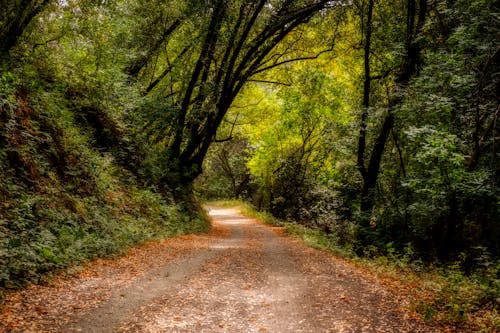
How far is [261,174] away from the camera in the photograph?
32.1 metres

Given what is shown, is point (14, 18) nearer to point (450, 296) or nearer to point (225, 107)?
point (450, 296)

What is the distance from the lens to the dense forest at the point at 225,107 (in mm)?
9359

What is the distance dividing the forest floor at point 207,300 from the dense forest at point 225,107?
81 cm

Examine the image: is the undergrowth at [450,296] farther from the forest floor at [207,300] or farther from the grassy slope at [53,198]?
the grassy slope at [53,198]

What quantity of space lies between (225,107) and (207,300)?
14.3 m

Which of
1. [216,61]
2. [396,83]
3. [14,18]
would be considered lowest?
[396,83]

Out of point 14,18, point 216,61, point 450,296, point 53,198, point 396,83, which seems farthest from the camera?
point 216,61

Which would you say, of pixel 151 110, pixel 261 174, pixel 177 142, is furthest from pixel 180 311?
pixel 261 174

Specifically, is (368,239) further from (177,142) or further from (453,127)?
(177,142)

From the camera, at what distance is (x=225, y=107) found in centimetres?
2031

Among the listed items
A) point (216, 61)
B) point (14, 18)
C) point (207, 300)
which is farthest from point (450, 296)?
point (216, 61)

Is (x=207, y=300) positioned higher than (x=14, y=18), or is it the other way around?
(x=14, y=18)

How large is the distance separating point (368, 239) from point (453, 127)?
18.5ft

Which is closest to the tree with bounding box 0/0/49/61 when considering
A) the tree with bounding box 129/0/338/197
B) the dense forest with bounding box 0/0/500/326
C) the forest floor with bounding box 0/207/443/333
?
the dense forest with bounding box 0/0/500/326
